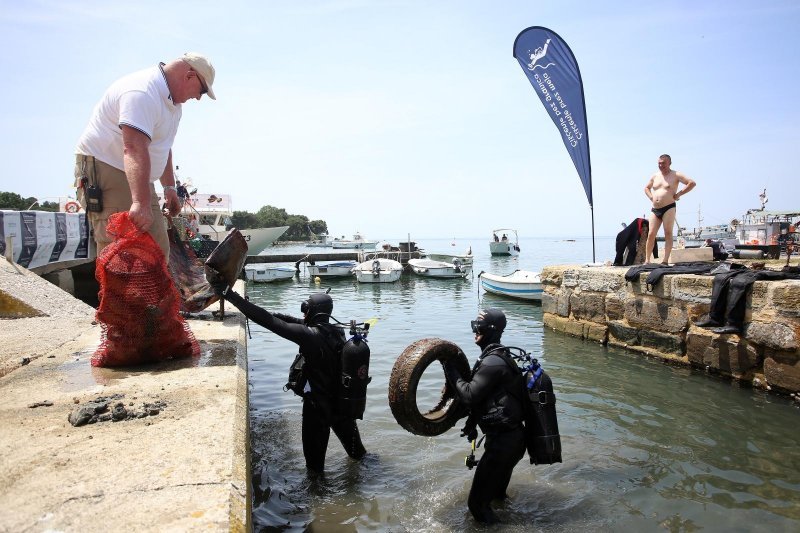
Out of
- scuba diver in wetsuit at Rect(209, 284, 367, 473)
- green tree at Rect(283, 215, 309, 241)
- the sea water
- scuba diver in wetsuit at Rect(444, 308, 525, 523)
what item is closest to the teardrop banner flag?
the sea water

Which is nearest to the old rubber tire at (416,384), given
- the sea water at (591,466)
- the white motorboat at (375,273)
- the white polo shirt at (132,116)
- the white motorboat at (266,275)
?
the sea water at (591,466)

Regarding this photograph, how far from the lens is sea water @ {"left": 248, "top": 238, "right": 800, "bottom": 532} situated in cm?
471

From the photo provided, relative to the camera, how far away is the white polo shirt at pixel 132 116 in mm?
3949

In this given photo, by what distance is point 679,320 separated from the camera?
31.0ft

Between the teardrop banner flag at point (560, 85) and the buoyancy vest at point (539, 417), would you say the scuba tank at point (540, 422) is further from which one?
the teardrop banner flag at point (560, 85)

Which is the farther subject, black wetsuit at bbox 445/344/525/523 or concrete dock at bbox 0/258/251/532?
black wetsuit at bbox 445/344/525/523

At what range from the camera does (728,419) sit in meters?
7.04

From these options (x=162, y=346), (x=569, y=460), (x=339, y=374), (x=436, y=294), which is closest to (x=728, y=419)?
(x=569, y=460)

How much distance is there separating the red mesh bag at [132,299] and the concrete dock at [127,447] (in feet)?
0.53

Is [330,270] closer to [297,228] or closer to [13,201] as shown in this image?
[13,201]

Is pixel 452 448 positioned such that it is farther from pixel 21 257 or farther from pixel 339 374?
pixel 21 257

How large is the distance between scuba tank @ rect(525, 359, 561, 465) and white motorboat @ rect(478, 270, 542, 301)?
639 inches

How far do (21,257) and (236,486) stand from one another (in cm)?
1156

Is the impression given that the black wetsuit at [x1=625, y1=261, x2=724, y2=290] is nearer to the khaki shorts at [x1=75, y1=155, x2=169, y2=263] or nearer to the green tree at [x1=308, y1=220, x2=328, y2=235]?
the khaki shorts at [x1=75, y1=155, x2=169, y2=263]
